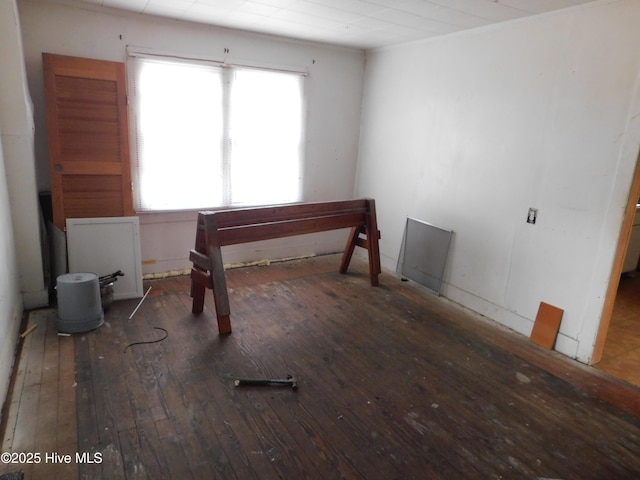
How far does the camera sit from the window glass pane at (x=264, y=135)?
4430 mm

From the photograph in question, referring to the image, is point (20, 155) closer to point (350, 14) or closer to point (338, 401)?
point (350, 14)

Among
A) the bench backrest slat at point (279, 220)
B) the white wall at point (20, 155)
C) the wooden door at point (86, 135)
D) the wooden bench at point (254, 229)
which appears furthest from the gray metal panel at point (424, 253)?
the white wall at point (20, 155)

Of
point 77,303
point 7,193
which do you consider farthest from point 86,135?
point 77,303

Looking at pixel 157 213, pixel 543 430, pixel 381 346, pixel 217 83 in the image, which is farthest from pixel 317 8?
pixel 543 430

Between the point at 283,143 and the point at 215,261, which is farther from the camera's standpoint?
the point at 283,143

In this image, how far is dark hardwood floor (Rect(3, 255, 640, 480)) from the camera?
2.03 metres

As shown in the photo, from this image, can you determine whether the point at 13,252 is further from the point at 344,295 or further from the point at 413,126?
the point at 413,126

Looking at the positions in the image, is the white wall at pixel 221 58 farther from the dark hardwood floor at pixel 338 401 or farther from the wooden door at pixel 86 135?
the dark hardwood floor at pixel 338 401

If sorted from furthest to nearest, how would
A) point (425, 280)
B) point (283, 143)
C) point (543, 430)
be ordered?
point (283, 143) < point (425, 280) < point (543, 430)

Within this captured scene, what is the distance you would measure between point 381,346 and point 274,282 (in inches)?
62.7

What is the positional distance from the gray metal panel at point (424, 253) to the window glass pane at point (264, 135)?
1525 mm

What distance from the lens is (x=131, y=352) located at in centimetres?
287

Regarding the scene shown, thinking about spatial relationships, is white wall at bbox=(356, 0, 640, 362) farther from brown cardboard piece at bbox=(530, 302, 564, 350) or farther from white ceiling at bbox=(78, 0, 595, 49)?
white ceiling at bbox=(78, 0, 595, 49)

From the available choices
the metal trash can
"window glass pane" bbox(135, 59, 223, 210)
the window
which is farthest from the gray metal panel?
the metal trash can
